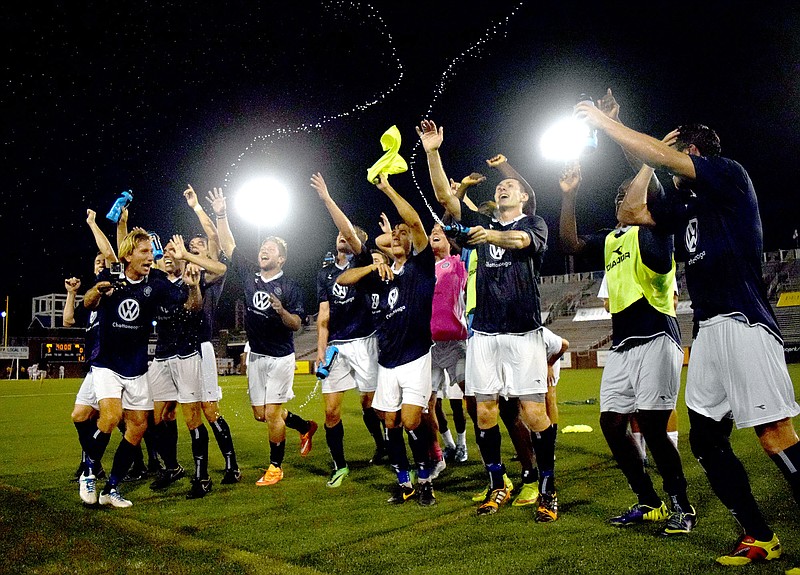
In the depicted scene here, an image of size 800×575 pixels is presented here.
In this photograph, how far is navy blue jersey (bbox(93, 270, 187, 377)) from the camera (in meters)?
6.20

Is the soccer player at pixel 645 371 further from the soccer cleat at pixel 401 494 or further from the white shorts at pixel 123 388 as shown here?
the white shorts at pixel 123 388

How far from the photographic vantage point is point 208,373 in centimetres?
727

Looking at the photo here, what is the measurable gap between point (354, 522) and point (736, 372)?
3.00 metres

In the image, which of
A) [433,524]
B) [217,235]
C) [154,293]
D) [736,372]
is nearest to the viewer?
[736,372]

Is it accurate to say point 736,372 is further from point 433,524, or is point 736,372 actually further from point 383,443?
point 383,443

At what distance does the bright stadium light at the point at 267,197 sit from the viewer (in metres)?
14.5

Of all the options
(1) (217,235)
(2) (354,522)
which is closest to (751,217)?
(2) (354,522)

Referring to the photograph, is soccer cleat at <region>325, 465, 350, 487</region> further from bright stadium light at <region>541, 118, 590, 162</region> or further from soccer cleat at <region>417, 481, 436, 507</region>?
bright stadium light at <region>541, 118, 590, 162</region>

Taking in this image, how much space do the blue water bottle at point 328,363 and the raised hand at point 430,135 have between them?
2700 mm

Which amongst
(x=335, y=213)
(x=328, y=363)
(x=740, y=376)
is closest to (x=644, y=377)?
(x=740, y=376)

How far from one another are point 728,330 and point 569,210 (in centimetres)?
234

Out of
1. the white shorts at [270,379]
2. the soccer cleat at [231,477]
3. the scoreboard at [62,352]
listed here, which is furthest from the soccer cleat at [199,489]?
the scoreboard at [62,352]

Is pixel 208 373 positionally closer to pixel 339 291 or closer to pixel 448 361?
pixel 339 291

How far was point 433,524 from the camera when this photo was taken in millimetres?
4871
